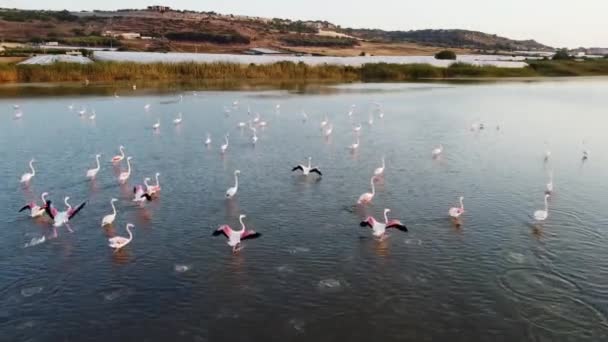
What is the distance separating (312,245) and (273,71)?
182ft

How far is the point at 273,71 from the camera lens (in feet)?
222

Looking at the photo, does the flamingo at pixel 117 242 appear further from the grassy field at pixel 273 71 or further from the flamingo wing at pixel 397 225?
the grassy field at pixel 273 71

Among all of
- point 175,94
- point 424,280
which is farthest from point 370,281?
point 175,94

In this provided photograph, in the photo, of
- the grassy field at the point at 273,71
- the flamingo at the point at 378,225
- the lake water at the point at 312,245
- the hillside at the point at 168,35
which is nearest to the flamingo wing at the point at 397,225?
the flamingo at the point at 378,225

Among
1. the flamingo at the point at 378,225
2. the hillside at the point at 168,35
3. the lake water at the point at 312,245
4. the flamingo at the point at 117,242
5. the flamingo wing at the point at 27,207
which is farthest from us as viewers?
the hillside at the point at 168,35

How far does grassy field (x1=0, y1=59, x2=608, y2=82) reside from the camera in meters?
58.4

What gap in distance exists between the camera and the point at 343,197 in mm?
18234

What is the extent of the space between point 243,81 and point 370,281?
176ft

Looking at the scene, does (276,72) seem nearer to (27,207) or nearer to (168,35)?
(27,207)

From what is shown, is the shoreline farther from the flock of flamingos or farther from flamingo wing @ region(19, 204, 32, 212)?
flamingo wing @ region(19, 204, 32, 212)


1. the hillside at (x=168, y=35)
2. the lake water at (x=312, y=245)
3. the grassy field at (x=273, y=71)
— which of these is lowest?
the lake water at (x=312, y=245)

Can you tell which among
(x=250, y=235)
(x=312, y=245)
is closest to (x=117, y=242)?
(x=250, y=235)

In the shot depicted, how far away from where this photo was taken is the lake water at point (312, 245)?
10.7 metres

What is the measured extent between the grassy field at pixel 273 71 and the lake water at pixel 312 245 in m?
31.4
